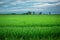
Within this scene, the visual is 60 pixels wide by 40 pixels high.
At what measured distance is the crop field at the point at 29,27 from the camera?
3.04 m

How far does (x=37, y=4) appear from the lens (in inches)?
123

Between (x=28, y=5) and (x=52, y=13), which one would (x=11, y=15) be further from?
(x=52, y=13)

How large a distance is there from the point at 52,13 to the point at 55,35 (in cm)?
48

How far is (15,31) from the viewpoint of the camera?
3.06 metres

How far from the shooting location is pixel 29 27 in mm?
3104

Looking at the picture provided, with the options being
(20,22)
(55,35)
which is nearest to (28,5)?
(20,22)

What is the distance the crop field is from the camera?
3045mm

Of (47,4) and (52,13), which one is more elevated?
(47,4)

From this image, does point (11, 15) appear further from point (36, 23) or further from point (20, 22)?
point (36, 23)

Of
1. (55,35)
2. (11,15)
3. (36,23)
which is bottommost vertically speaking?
(55,35)

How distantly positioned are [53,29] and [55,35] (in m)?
0.13

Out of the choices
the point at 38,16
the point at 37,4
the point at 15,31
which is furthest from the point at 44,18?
the point at 15,31

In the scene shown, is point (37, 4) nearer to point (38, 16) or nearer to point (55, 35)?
point (38, 16)

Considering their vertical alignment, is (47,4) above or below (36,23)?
above
